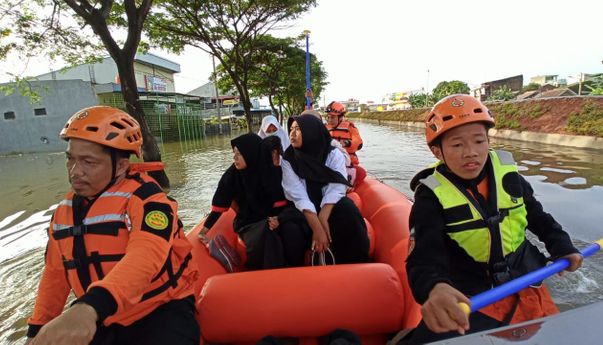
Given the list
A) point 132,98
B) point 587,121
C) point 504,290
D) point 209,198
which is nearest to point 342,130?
point 209,198

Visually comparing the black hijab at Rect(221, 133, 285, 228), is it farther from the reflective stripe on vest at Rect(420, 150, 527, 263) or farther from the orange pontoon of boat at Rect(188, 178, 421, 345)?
the reflective stripe on vest at Rect(420, 150, 527, 263)

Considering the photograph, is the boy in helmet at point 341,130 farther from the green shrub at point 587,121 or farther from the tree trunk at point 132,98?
the green shrub at point 587,121

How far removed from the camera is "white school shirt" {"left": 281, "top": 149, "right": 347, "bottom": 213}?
8.91ft

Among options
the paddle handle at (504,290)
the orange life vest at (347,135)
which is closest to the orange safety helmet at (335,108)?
the orange life vest at (347,135)

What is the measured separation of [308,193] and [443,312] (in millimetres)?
1818

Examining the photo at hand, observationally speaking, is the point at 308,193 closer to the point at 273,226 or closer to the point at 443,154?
the point at 273,226

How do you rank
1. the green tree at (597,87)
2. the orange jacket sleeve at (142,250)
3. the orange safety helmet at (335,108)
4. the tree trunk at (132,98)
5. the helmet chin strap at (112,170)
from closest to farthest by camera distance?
the orange jacket sleeve at (142,250)
the helmet chin strap at (112,170)
the orange safety helmet at (335,108)
the tree trunk at (132,98)
the green tree at (597,87)

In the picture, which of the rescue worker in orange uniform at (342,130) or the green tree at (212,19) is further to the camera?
the green tree at (212,19)

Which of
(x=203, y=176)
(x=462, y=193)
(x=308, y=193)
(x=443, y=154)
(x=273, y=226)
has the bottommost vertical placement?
(x=203, y=176)

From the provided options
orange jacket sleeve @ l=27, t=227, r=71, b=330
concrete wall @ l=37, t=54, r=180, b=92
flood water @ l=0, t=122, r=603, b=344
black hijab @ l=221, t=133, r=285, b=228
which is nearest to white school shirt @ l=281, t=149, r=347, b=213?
black hijab @ l=221, t=133, r=285, b=228

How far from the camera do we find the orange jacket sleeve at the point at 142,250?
51.1 inches

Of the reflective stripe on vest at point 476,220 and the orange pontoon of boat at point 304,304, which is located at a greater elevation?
the reflective stripe on vest at point 476,220

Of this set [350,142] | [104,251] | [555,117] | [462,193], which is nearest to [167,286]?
[104,251]

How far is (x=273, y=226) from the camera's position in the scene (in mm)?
2609
